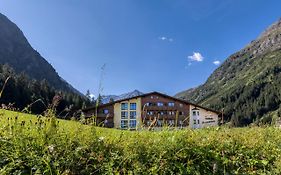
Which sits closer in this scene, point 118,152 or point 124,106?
point 118,152

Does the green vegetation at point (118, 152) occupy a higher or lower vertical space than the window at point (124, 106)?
lower

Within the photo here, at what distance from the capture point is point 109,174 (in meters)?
5.25

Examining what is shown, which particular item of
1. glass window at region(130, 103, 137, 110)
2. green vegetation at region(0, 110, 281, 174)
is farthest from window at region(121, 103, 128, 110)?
green vegetation at region(0, 110, 281, 174)

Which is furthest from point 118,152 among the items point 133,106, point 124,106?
point 124,106

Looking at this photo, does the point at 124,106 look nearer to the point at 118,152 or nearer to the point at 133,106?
the point at 133,106

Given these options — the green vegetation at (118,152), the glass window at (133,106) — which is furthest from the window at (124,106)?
the green vegetation at (118,152)

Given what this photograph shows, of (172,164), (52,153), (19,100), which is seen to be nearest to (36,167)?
(52,153)

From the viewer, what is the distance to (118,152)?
19.0 feet

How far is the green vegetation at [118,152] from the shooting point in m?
5.13

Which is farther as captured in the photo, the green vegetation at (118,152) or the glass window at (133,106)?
the glass window at (133,106)

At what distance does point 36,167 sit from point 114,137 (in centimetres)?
193

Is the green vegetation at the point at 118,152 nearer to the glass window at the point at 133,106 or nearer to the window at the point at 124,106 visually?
the glass window at the point at 133,106

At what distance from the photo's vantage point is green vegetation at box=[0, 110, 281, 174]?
16.8 feet

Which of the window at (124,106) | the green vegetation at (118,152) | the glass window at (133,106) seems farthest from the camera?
the window at (124,106)
